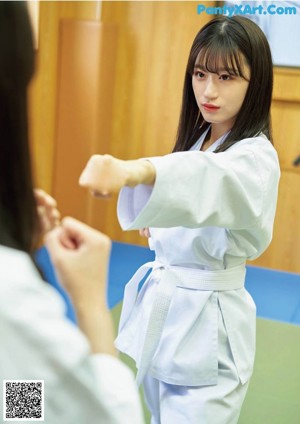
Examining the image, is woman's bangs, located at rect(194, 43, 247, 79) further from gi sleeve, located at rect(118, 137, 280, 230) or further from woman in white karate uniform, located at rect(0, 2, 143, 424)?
woman in white karate uniform, located at rect(0, 2, 143, 424)

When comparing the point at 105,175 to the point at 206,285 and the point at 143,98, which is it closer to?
the point at 206,285

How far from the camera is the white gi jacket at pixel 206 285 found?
1.16 meters

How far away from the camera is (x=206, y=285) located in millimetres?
1352

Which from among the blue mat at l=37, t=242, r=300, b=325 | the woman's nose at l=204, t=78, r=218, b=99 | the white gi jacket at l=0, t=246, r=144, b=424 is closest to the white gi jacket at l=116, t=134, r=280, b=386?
the woman's nose at l=204, t=78, r=218, b=99

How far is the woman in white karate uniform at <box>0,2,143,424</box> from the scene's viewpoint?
1.65ft

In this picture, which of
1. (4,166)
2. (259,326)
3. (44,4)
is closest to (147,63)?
(44,4)

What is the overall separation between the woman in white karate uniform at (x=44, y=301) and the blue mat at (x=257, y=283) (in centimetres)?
204

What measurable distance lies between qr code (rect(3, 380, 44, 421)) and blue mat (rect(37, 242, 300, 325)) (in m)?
2.01

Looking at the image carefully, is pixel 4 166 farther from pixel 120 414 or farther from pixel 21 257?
pixel 120 414

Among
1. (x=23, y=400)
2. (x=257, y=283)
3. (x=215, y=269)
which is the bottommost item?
(x=257, y=283)

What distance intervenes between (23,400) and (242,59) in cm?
97

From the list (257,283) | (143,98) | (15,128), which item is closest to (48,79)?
(143,98)

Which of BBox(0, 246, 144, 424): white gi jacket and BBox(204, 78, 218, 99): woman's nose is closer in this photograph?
BBox(0, 246, 144, 424): white gi jacket

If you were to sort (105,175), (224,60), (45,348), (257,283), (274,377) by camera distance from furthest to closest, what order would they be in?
(257,283)
(274,377)
(224,60)
(105,175)
(45,348)
